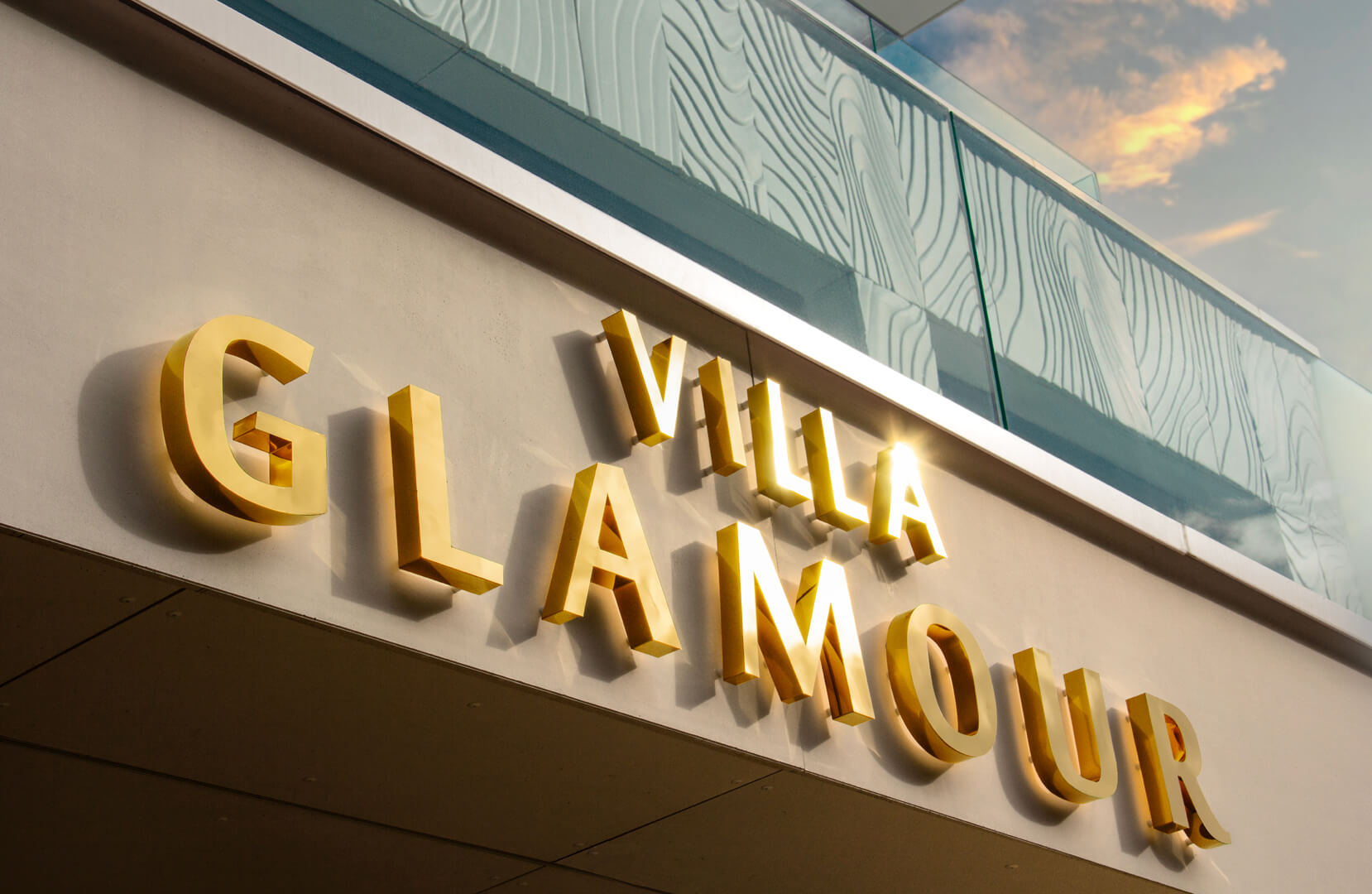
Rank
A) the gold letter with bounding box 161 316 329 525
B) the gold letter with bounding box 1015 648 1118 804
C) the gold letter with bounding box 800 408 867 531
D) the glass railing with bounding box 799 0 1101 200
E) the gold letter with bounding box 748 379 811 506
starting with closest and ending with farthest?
the gold letter with bounding box 161 316 329 525, the gold letter with bounding box 748 379 811 506, the gold letter with bounding box 800 408 867 531, the gold letter with bounding box 1015 648 1118 804, the glass railing with bounding box 799 0 1101 200

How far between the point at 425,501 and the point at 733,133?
208 cm

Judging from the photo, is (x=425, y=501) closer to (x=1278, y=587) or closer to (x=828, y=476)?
(x=828, y=476)

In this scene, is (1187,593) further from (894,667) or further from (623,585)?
(623,585)

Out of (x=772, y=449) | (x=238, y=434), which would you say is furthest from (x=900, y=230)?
(x=238, y=434)

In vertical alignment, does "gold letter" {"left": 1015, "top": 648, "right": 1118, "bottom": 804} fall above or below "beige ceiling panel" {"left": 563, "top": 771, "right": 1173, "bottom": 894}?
above

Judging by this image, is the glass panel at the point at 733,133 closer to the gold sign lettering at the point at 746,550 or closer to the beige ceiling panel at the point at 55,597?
the gold sign lettering at the point at 746,550

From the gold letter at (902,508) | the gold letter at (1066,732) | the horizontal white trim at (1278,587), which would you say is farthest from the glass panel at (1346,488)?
the gold letter at (902,508)

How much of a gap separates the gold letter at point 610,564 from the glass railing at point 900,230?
948 mm

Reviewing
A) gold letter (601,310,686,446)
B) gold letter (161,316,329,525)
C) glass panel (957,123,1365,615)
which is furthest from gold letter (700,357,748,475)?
glass panel (957,123,1365,615)

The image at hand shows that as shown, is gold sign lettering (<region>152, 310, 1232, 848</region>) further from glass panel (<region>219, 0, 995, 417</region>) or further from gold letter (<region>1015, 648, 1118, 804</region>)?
glass panel (<region>219, 0, 995, 417</region>)

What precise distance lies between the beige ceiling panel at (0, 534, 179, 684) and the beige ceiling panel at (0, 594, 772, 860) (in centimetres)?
5

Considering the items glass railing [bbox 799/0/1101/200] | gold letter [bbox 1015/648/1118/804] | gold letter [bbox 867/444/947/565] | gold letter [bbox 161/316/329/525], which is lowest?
gold letter [bbox 1015/648/1118/804]

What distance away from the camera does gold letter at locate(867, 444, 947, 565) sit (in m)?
4.73

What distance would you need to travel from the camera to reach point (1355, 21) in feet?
46.5
